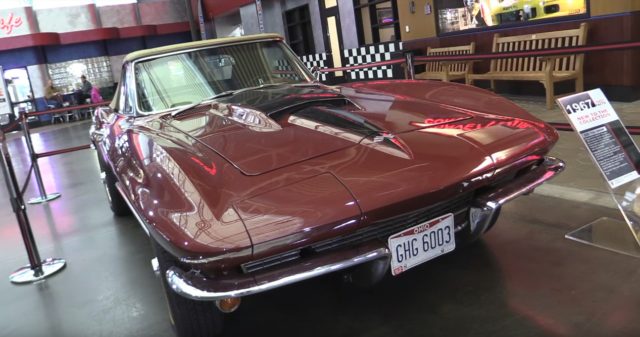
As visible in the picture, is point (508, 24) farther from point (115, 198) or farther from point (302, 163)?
point (302, 163)

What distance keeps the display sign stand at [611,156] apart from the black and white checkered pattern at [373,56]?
6786 mm

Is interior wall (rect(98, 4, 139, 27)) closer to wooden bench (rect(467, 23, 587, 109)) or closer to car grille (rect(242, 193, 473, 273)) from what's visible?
wooden bench (rect(467, 23, 587, 109))

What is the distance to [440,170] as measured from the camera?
1797 mm

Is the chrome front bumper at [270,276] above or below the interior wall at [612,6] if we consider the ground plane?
below

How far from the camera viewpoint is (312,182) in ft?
5.64

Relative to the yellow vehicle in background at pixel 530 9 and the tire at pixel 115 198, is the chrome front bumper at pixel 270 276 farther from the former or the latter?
the yellow vehicle in background at pixel 530 9

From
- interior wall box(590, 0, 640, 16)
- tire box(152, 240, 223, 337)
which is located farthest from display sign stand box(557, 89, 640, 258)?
interior wall box(590, 0, 640, 16)

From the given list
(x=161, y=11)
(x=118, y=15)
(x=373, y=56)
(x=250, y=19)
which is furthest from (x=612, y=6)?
(x=118, y=15)

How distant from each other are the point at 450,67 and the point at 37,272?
664cm

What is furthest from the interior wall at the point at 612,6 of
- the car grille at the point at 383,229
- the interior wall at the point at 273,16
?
the interior wall at the point at 273,16

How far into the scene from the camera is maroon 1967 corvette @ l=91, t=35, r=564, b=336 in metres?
1.60

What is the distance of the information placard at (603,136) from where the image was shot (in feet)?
8.04

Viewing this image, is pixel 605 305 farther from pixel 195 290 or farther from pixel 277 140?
pixel 195 290

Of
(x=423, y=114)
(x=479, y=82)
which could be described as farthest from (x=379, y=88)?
(x=479, y=82)
